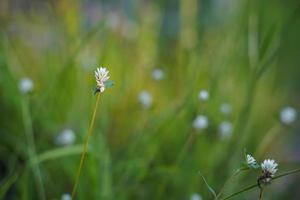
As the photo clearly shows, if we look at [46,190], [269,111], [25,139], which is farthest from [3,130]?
[269,111]

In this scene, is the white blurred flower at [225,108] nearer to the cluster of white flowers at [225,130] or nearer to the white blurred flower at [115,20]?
the cluster of white flowers at [225,130]

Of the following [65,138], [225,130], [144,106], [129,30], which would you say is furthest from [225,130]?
[129,30]

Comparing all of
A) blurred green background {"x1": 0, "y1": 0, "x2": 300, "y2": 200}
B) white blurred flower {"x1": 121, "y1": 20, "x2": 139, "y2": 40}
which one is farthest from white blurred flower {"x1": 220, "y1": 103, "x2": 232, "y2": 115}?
white blurred flower {"x1": 121, "y1": 20, "x2": 139, "y2": 40}

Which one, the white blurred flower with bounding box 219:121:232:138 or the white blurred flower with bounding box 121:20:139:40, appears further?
the white blurred flower with bounding box 121:20:139:40

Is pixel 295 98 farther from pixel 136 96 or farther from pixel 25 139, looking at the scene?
pixel 25 139

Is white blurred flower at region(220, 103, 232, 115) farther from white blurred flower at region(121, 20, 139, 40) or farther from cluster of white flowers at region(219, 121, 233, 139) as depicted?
white blurred flower at region(121, 20, 139, 40)

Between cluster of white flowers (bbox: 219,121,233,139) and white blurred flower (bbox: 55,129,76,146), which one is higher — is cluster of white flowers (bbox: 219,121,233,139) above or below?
below

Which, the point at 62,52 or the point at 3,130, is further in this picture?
the point at 62,52

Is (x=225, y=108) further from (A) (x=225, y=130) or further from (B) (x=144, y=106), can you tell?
(B) (x=144, y=106)
